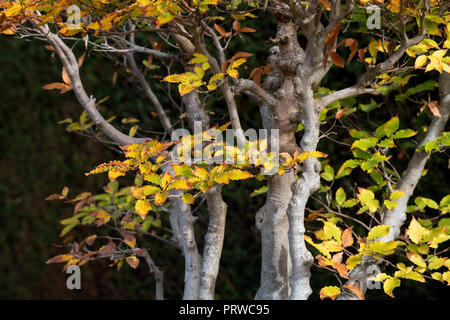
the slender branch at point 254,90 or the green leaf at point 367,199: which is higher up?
the slender branch at point 254,90

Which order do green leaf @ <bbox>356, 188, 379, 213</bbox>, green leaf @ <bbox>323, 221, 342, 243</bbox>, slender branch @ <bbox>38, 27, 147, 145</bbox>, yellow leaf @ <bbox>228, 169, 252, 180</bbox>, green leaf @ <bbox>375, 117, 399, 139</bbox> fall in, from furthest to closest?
1. slender branch @ <bbox>38, 27, 147, 145</bbox>
2. green leaf @ <bbox>375, 117, 399, 139</bbox>
3. green leaf @ <bbox>356, 188, 379, 213</bbox>
4. green leaf @ <bbox>323, 221, 342, 243</bbox>
5. yellow leaf @ <bbox>228, 169, 252, 180</bbox>

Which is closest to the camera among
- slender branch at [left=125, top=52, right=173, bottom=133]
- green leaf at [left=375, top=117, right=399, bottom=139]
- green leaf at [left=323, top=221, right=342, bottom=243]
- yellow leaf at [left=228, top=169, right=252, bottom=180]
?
yellow leaf at [left=228, top=169, right=252, bottom=180]

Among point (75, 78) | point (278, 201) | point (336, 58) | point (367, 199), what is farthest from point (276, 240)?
point (75, 78)

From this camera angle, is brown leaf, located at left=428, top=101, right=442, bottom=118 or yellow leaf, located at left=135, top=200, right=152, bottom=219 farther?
brown leaf, located at left=428, top=101, right=442, bottom=118

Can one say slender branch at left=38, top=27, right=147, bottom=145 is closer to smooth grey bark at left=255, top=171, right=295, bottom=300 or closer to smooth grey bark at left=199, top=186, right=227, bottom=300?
smooth grey bark at left=199, top=186, right=227, bottom=300

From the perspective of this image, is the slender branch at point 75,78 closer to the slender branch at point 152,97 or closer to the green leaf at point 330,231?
the slender branch at point 152,97

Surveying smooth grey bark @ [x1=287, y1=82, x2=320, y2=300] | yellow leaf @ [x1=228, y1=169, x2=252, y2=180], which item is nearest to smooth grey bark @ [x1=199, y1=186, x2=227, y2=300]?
smooth grey bark @ [x1=287, y1=82, x2=320, y2=300]

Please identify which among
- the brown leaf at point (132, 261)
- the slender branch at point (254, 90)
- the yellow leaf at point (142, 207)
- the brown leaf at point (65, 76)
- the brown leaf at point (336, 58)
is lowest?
the brown leaf at point (132, 261)

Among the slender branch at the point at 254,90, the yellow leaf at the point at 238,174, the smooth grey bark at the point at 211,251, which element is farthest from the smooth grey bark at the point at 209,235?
the yellow leaf at the point at 238,174

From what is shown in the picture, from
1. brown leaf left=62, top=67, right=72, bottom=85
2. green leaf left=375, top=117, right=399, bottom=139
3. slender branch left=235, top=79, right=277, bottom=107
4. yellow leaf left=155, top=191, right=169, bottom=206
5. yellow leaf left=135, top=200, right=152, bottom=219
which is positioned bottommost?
yellow leaf left=135, top=200, right=152, bottom=219

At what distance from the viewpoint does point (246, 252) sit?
260 centimetres
